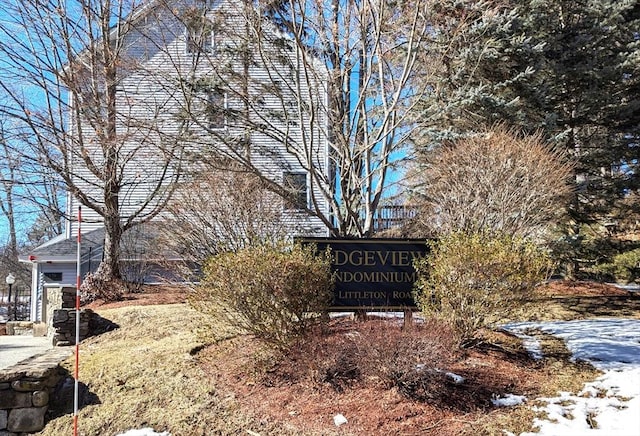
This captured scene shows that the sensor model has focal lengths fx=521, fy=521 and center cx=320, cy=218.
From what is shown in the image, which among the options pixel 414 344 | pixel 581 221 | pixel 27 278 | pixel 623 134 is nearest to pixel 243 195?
pixel 414 344

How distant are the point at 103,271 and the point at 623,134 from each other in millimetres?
13114

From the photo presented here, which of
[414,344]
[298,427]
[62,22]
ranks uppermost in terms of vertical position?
[62,22]

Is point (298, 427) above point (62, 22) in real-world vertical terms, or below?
below

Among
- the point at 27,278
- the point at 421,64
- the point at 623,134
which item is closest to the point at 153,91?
the point at 421,64

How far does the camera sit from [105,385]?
620 cm

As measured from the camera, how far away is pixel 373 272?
23.6ft

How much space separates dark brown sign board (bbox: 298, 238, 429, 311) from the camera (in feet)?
23.3

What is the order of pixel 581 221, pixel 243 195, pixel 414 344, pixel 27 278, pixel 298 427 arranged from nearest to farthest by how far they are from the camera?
pixel 298 427 < pixel 414 344 < pixel 243 195 < pixel 581 221 < pixel 27 278

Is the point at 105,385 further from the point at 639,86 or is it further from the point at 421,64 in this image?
the point at 639,86

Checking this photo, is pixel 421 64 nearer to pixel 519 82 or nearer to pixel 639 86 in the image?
pixel 519 82

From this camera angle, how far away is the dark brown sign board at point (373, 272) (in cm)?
710

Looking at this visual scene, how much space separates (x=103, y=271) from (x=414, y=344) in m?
10.0

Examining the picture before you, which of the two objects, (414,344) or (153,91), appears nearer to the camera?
(414,344)

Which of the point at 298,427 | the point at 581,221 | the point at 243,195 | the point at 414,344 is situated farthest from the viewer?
the point at 581,221
